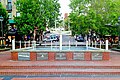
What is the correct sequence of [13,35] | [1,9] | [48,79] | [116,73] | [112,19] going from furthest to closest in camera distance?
[13,35] → [1,9] → [112,19] → [116,73] → [48,79]

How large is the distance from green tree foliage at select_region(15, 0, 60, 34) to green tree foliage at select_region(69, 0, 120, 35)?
258 inches

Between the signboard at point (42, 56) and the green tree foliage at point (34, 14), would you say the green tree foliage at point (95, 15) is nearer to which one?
the green tree foliage at point (34, 14)

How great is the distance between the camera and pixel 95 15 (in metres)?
37.0

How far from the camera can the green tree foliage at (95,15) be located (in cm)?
3728

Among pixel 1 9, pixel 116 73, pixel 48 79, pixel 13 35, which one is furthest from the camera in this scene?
pixel 13 35

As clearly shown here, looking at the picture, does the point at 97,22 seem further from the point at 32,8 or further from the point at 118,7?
the point at 32,8

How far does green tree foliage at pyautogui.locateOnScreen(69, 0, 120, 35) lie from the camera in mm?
37281

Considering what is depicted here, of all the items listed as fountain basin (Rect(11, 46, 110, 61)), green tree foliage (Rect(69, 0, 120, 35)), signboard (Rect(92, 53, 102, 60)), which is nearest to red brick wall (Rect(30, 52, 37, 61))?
fountain basin (Rect(11, 46, 110, 61))

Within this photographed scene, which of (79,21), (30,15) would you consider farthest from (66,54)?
(30,15)

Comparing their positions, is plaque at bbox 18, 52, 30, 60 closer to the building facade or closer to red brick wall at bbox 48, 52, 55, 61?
red brick wall at bbox 48, 52, 55, 61

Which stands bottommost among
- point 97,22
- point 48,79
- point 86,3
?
point 48,79

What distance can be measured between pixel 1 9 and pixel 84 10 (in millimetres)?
12778

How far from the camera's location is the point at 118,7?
3825 centimetres

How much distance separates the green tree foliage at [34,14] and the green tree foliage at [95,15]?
6546 millimetres
